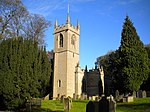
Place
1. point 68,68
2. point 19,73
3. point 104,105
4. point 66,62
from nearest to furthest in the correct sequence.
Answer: point 104,105 → point 19,73 → point 68,68 → point 66,62

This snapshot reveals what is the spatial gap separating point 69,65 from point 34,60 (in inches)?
879

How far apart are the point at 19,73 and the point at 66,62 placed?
23.7m

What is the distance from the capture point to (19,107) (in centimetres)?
2053

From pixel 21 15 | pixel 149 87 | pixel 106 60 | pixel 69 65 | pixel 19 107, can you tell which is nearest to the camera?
pixel 19 107

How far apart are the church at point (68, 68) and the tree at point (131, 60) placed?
12490mm

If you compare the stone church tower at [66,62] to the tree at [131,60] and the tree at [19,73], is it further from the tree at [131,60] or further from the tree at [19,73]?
the tree at [19,73]

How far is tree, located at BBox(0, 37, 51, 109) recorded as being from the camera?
64.3 ft

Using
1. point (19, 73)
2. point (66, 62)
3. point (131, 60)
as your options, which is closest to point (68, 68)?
point (66, 62)

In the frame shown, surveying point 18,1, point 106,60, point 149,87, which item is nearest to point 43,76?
point 18,1

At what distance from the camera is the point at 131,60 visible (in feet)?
108

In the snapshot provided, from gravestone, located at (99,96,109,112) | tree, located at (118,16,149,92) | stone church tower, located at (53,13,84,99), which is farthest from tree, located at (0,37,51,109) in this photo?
stone church tower, located at (53,13,84,99)

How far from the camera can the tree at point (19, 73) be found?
19.6 meters

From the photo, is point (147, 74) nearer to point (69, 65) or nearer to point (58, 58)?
point (69, 65)

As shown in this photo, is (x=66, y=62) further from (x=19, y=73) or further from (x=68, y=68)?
(x=19, y=73)
